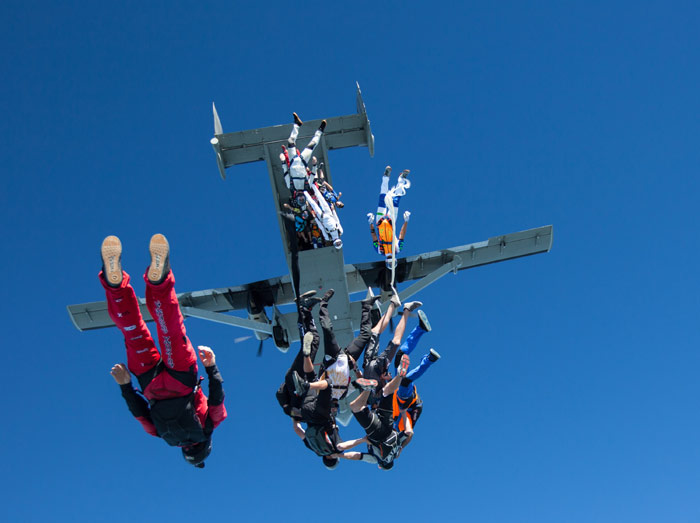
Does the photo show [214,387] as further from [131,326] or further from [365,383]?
[365,383]

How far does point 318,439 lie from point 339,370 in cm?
156

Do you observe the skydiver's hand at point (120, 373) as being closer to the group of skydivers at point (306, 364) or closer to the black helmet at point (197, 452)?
the group of skydivers at point (306, 364)

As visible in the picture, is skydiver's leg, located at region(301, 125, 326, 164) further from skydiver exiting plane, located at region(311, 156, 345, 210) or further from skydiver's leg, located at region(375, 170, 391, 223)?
skydiver's leg, located at region(375, 170, 391, 223)

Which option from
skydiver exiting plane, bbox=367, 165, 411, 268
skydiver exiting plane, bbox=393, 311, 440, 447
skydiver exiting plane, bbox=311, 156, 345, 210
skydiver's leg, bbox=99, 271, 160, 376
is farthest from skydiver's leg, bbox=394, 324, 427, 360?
skydiver's leg, bbox=99, 271, 160, 376

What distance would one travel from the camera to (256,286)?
18172 millimetres

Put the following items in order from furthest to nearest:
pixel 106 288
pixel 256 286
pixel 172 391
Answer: pixel 256 286
pixel 172 391
pixel 106 288

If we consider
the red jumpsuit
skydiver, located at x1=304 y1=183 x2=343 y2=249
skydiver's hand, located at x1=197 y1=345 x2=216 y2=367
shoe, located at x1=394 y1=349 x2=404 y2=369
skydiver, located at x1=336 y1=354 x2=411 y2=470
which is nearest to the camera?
the red jumpsuit

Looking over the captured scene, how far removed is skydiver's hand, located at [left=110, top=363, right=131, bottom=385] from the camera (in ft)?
39.0

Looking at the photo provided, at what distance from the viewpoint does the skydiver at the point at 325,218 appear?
46.9 feet

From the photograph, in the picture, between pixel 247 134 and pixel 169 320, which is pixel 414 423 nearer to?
pixel 169 320

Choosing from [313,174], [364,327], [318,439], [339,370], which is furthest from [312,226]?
[318,439]

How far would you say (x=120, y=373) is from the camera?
39.1 feet

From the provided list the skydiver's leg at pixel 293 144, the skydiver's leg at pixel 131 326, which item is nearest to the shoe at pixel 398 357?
the skydiver's leg at pixel 293 144

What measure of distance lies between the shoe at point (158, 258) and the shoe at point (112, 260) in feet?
1.61
